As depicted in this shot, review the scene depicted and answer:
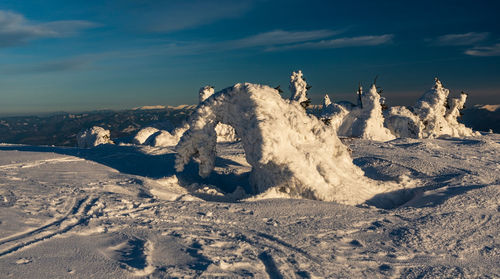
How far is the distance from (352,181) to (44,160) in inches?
369

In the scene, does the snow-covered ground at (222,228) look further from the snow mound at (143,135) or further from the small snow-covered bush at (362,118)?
the snow mound at (143,135)

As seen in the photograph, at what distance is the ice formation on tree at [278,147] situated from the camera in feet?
26.7

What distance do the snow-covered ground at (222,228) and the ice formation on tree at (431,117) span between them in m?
16.8

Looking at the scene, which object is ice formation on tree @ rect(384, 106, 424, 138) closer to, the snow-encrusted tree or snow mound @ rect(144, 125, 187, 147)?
the snow-encrusted tree

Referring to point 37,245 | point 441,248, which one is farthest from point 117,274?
point 441,248

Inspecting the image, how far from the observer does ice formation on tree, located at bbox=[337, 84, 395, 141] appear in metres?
21.4

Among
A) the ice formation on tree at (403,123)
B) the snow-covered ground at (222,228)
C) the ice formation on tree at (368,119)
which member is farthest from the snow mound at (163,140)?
the ice formation on tree at (403,123)

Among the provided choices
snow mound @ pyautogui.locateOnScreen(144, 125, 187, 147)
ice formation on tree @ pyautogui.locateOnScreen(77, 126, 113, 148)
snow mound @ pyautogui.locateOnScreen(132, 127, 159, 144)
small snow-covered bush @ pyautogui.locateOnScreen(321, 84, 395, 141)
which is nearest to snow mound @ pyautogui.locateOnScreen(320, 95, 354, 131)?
small snow-covered bush @ pyautogui.locateOnScreen(321, 84, 395, 141)

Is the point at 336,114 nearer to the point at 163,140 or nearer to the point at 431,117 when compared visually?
the point at 431,117

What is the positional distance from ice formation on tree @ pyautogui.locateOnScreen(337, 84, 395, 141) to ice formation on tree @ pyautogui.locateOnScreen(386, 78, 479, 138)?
15.3 ft

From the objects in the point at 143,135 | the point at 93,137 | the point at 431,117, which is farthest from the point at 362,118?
the point at 93,137

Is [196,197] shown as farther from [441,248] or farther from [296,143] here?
[441,248]

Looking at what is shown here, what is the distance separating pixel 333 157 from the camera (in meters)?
9.55

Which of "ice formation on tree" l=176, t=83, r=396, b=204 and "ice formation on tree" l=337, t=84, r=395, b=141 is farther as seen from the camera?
"ice formation on tree" l=337, t=84, r=395, b=141
